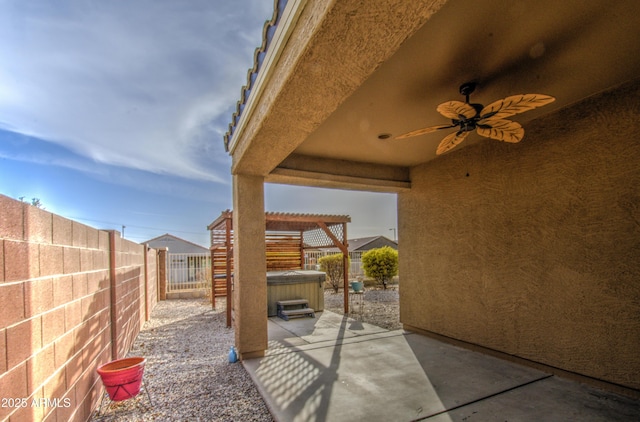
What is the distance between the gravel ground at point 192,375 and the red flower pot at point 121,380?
176mm

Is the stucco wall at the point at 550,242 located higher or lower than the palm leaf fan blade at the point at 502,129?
lower

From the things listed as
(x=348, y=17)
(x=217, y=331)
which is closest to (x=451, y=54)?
(x=348, y=17)

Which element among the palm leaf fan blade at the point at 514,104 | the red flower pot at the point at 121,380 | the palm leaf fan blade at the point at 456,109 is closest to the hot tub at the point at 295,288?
the red flower pot at the point at 121,380

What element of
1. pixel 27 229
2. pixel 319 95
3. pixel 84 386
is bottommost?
pixel 84 386

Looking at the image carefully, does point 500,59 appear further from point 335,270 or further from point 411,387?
point 335,270

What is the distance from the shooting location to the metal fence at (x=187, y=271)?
11.3 m

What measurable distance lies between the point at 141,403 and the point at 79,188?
2553 cm

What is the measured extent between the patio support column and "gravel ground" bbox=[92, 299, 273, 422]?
375 millimetres

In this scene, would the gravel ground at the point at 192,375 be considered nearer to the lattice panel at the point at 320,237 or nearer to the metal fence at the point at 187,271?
the lattice panel at the point at 320,237

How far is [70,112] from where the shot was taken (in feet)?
24.7

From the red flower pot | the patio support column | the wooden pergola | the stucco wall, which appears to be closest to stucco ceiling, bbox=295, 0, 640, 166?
the stucco wall

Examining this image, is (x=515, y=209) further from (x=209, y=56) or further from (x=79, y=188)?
(x=79, y=188)

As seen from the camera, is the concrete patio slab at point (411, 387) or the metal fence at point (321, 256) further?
the metal fence at point (321, 256)

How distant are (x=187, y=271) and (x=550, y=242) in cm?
1163
